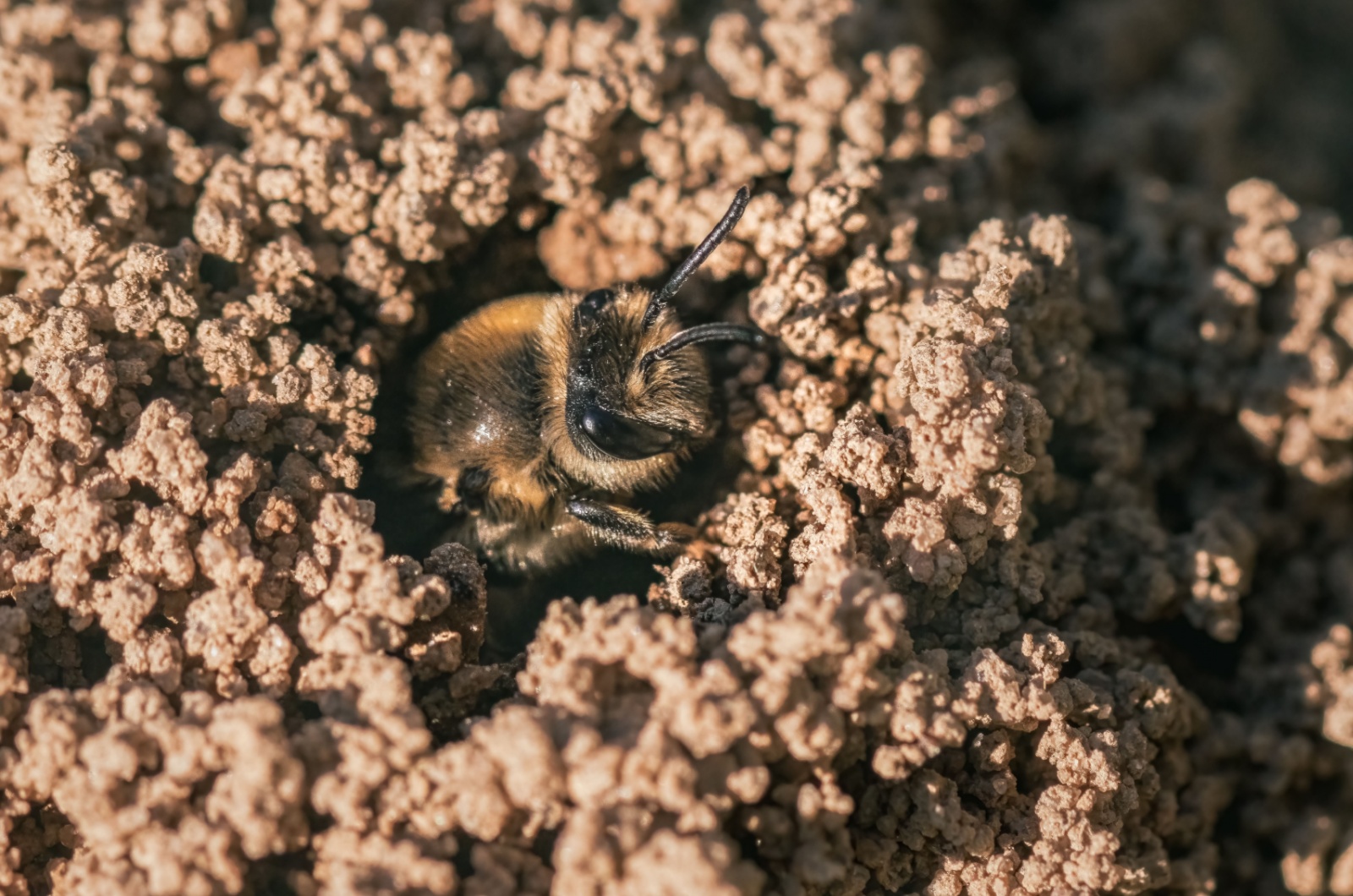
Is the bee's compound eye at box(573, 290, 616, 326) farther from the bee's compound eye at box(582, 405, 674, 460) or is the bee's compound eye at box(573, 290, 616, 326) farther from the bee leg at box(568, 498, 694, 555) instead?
the bee leg at box(568, 498, 694, 555)

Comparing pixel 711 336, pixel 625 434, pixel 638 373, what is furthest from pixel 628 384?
pixel 711 336

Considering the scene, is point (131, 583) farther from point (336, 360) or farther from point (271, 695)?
point (336, 360)

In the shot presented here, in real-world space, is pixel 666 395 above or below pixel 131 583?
below

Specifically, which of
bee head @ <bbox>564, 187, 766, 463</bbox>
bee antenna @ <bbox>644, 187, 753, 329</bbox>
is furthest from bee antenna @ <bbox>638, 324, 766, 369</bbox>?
bee antenna @ <bbox>644, 187, 753, 329</bbox>

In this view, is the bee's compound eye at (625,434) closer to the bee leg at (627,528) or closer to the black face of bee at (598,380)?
the black face of bee at (598,380)

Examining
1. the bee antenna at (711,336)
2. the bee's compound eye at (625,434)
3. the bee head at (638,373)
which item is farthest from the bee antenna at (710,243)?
the bee's compound eye at (625,434)

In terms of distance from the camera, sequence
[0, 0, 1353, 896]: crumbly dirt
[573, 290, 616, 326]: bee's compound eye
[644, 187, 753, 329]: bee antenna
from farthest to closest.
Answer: [573, 290, 616, 326]: bee's compound eye → [644, 187, 753, 329]: bee antenna → [0, 0, 1353, 896]: crumbly dirt

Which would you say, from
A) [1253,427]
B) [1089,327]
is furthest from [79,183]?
[1253,427]
